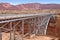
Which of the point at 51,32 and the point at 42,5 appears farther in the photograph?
the point at 42,5

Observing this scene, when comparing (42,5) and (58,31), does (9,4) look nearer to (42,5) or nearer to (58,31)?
(42,5)

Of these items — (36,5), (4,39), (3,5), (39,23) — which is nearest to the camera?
(4,39)

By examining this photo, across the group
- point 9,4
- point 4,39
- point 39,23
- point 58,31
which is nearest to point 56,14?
point 58,31

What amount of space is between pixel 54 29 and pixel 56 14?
7.20ft

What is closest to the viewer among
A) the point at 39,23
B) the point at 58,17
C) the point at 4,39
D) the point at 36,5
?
the point at 4,39

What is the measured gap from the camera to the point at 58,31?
23.1 meters

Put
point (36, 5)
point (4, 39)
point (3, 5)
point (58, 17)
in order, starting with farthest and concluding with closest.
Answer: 1. point (36, 5)
2. point (3, 5)
3. point (58, 17)
4. point (4, 39)

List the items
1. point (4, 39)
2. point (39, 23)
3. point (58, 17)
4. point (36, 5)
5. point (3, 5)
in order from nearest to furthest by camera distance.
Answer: point (4, 39) → point (39, 23) → point (58, 17) → point (3, 5) → point (36, 5)

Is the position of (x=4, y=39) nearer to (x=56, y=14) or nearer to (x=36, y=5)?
(x=56, y=14)

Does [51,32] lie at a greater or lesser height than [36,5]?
lesser

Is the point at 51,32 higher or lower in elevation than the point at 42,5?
lower

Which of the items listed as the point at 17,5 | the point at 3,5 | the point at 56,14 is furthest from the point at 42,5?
the point at 56,14

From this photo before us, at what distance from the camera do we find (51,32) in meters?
23.5

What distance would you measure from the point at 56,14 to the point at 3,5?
1219cm
